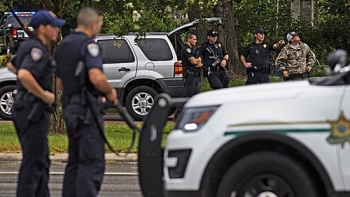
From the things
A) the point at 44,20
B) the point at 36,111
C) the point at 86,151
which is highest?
→ the point at 44,20

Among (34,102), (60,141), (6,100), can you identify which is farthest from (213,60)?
(34,102)

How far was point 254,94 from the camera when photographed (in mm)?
6738

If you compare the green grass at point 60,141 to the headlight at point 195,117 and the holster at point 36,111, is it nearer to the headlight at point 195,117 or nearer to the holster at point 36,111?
the holster at point 36,111

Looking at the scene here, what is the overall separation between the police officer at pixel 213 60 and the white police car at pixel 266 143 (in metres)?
9.42

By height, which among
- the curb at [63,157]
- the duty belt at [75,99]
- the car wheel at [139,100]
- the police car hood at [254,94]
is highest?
the police car hood at [254,94]

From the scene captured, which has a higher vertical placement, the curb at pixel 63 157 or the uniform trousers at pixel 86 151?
the uniform trousers at pixel 86 151

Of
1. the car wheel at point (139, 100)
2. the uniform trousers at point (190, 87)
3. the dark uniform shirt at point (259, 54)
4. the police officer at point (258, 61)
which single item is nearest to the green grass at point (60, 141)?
the uniform trousers at point (190, 87)

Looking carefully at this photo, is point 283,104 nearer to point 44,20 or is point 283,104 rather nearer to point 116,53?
point 44,20

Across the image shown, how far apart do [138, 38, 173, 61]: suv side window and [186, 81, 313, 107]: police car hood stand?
1098 cm

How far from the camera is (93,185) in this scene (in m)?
7.35

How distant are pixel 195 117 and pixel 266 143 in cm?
59

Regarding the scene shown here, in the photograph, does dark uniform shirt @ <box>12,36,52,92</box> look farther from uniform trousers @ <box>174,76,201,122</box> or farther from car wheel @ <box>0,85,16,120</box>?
car wheel @ <box>0,85,16,120</box>

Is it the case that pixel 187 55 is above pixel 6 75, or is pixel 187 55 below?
above

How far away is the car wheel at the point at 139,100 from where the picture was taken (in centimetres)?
1802
